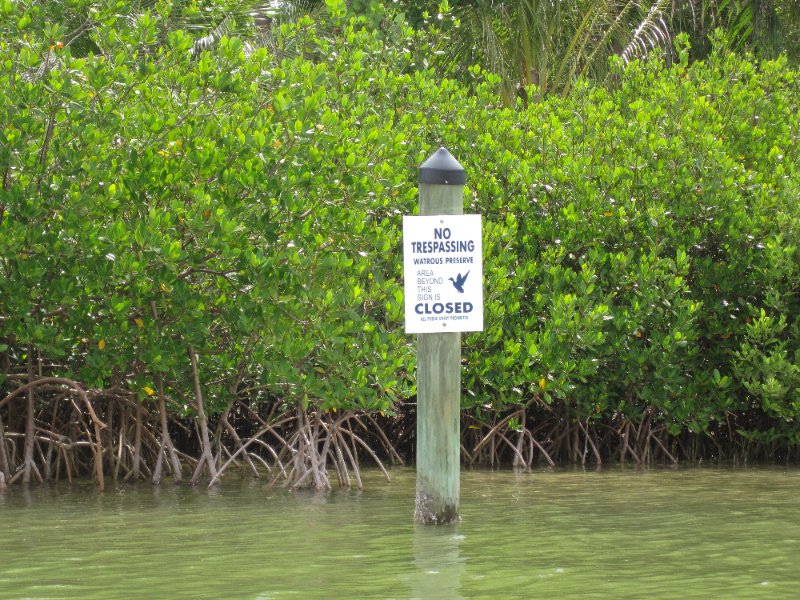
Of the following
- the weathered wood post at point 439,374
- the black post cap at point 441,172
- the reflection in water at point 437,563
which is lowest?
the reflection in water at point 437,563

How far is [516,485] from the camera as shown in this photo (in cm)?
1030

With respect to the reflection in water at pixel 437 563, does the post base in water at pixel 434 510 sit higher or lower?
higher

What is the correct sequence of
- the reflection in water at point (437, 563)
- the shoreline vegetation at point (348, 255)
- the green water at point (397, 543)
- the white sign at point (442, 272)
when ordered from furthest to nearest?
the shoreline vegetation at point (348, 255)
the white sign at point (442, 272)
the green water at point (397, 543)
the reflection in water at point (437, 563)

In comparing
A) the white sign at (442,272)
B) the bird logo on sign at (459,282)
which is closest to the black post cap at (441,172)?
the white sign at (442,272)

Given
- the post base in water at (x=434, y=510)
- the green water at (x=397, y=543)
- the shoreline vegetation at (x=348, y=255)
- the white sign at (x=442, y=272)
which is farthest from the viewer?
the shoreline vegetation at (x=348, y=255)

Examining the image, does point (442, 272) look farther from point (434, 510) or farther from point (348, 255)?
point (348, 255)

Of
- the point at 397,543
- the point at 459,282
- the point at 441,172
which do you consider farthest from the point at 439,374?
the point at 441,172

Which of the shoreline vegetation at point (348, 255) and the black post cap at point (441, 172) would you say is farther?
the shoreline vegetation at point (348, 255)

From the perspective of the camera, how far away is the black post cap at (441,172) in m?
6.94

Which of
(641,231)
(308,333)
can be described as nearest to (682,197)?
(641,231)

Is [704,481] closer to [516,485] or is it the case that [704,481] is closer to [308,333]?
[516,485]

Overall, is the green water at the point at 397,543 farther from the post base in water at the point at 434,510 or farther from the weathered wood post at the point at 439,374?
the weathered wood post at the point at 439,374

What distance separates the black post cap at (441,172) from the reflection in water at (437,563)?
1.87 metres

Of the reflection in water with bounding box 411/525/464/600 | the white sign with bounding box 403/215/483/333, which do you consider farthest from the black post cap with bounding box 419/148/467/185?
the reflection in water with bounding box 411/525/464/600
